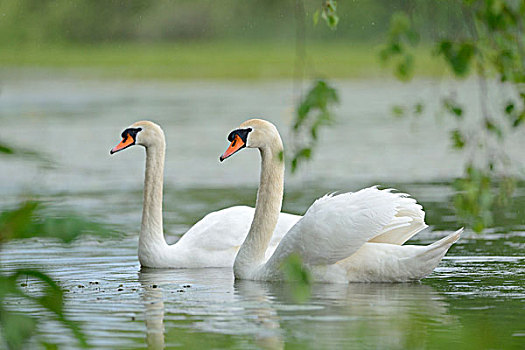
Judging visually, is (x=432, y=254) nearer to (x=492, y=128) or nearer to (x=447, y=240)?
(x=447, y=240)

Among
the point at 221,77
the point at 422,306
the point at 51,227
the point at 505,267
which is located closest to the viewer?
the point at 51,227

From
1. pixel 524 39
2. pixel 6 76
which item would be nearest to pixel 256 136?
pixel 524 39

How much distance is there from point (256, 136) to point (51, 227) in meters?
4.79

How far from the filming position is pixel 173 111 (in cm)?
2223

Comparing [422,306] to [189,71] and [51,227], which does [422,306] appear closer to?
[51,227]

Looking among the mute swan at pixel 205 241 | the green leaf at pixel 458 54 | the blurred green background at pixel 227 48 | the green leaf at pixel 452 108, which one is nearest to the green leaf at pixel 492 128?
the green leaf at pixel 452 108

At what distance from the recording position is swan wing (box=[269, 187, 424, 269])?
227 inches

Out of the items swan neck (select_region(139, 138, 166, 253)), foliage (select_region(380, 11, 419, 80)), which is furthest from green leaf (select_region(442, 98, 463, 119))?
swan neck (select_region(139, 138, 166, 253))

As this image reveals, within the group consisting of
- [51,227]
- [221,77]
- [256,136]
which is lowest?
[51,227]

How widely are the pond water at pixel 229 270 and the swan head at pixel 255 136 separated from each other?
844 mm

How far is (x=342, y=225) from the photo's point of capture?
18.9ft

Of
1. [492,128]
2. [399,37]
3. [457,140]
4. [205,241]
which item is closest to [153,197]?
[205,241]

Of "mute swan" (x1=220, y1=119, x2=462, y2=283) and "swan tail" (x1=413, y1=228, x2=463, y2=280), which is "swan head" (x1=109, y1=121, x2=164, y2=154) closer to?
"mute swan" (x1=220, y1=119, x2=462, y2=283)

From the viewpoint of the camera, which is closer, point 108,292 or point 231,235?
point 108,292
